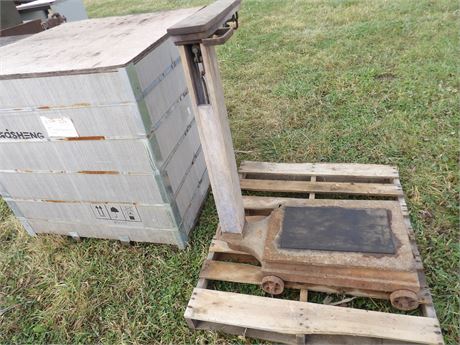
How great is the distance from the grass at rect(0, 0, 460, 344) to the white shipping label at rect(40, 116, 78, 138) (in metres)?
1.02

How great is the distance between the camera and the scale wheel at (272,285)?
214cm

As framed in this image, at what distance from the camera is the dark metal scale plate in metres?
2.09

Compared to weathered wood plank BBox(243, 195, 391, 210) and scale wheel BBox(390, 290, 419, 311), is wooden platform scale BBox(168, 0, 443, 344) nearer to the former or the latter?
scale wheel BBox(390, 290, 419, 311)

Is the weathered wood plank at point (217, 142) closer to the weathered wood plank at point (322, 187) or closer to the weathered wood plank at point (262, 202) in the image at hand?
the weathered wood plank at point (262, 202)

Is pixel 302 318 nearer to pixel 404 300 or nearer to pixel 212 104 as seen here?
pixel 404 300

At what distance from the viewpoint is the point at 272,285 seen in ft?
7.09

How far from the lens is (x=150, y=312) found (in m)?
2.31

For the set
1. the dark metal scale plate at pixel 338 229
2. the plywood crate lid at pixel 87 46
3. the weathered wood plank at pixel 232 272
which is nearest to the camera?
the plywood crate lid at pixel 87 46

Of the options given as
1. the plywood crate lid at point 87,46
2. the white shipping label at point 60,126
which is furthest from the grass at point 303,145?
the plywood crate lid at point 87,46

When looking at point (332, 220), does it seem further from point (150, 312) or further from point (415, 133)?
point (415, 133)

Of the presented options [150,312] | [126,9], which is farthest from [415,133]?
[126,9]

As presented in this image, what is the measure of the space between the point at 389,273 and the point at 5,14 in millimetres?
4412

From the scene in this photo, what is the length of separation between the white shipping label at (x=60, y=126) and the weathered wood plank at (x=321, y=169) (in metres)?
1.47

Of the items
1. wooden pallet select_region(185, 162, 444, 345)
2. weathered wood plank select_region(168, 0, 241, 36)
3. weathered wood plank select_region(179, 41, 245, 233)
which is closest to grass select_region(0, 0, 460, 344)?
wooden pallet select_region(185, 162, 444, 345)
